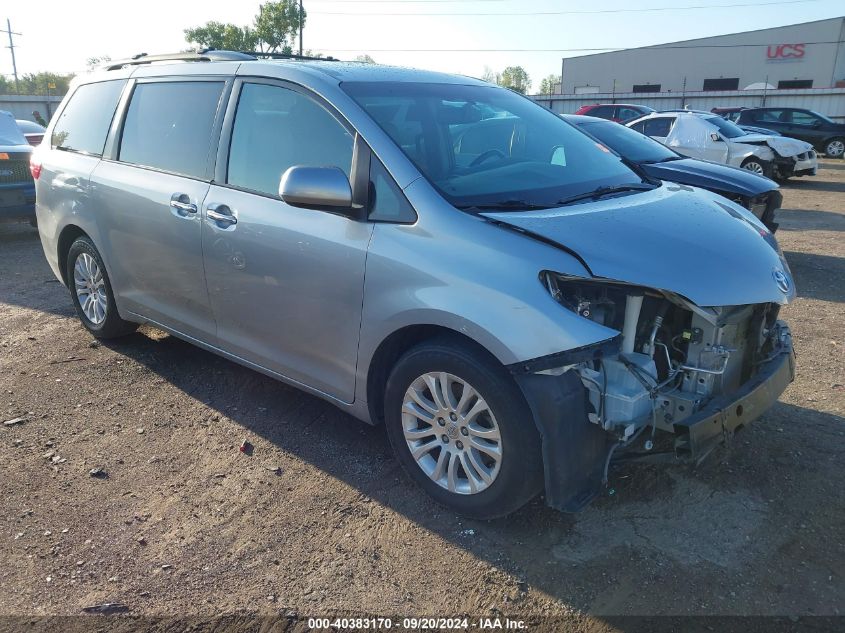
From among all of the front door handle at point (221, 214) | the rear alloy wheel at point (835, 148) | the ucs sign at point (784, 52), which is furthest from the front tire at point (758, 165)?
the ucs sign at point (784, 52)

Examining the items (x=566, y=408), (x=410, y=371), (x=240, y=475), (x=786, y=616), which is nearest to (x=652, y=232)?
(x=566, y=408)

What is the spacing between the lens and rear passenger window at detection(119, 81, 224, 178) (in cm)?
402

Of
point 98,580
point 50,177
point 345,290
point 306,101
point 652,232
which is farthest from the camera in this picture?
point 50,177

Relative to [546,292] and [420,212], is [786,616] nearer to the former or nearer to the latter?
[546,292]

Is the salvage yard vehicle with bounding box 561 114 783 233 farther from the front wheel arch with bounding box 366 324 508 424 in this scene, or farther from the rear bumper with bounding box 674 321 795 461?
the front wheel arch with bounding box 366 324 508 424

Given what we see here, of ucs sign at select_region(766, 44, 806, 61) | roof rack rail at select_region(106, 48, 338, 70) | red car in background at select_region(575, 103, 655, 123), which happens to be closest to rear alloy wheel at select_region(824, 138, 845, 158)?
red car in background at select_region(575, 103, 655, 123)

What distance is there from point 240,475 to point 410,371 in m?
1.16

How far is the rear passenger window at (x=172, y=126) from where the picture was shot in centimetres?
402

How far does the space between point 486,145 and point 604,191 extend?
2.23 ft

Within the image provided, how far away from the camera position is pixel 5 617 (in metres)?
2.58

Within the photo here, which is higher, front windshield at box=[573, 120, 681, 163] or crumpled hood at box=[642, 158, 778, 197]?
front windshield at box=[573, 120, 681, 163]

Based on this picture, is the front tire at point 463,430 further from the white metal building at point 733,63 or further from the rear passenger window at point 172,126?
the white metal building at point 733,63

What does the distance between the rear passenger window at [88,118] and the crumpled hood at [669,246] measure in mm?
3298

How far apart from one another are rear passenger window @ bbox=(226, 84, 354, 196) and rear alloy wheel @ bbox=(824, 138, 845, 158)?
23.4 meters
